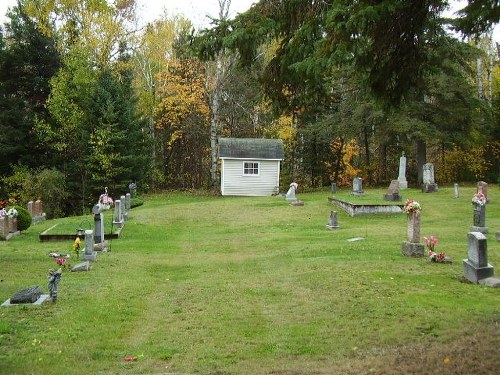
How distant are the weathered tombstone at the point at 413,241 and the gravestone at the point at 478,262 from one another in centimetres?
257

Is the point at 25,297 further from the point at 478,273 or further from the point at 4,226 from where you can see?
the point at 4,226

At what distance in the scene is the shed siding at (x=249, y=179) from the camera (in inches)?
1380

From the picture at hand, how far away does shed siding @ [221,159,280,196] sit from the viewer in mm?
35062

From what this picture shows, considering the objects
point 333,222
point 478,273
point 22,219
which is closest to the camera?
point 478,273

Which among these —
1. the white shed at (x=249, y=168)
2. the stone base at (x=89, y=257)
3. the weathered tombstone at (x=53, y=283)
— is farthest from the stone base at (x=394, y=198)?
the weathered tombstone at (x=53, y=283)

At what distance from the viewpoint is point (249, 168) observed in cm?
3531

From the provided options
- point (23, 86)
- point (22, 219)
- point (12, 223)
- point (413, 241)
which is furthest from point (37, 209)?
point (413, 241)

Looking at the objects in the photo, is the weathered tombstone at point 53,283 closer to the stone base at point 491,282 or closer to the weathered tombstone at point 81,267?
the weathered tombstone at point 81,267

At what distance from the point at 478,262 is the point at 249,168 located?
84.4 feet

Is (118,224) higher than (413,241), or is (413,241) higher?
(413,241)

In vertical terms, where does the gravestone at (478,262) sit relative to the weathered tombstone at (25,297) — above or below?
above

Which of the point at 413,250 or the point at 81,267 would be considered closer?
the point at 81,267

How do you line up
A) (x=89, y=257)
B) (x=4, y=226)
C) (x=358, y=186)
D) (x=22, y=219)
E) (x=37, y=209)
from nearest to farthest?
(x=89, y=257), (x=4, y=226), (x=22, y=219), (x=37, y=209), (x=358, y=186)

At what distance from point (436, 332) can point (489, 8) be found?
4340 mm
